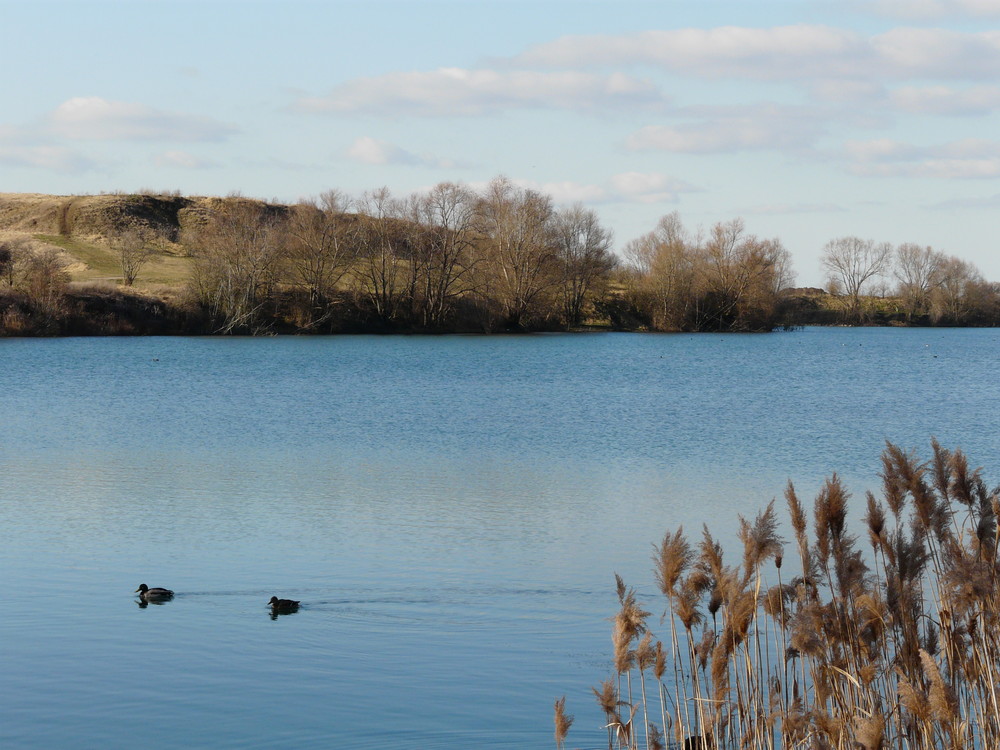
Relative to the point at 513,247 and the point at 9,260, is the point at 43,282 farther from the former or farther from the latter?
the point at 513,247

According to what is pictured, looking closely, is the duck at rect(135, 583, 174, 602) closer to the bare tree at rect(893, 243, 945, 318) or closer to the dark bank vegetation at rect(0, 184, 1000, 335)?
the dark bank vegetation at rect(0, 184, 1000, 335)

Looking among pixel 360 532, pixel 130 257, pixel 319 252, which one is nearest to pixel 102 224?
pixel 130 257

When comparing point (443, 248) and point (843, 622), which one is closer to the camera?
point (843, 622)

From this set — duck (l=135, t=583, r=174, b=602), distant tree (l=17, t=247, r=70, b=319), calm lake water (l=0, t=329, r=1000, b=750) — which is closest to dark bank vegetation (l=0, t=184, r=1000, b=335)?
distant tree (l=17, t=247, r=70, b=319)

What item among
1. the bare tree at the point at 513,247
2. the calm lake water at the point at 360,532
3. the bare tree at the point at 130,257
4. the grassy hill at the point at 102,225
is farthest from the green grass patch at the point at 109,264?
the calm lake water at the point at 360,532

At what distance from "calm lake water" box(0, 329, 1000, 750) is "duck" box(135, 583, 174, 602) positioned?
0.14 metres

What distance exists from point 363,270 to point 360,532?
216 ft

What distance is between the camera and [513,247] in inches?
3086

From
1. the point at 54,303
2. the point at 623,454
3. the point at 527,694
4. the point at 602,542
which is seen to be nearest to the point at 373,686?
the point at 527,694

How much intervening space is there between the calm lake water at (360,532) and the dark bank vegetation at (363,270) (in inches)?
1222

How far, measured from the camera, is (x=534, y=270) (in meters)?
78.5

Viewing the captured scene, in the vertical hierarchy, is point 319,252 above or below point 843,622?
above

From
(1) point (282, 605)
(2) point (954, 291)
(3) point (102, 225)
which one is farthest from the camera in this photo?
(2) point (954, 291)

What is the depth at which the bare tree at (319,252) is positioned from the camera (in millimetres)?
73688
